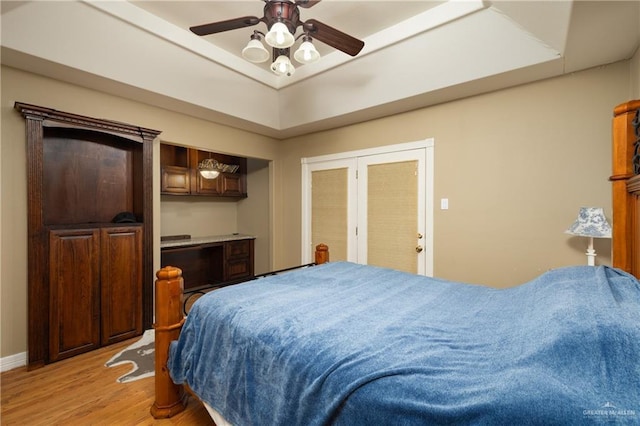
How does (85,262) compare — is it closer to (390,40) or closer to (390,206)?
(390,206)

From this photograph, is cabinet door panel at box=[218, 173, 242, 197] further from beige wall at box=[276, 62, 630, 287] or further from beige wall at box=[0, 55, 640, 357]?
beige wall at box=[276, 62, 630, 287]

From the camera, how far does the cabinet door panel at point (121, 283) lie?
2721mm

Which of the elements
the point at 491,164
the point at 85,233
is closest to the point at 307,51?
the point at 491,164

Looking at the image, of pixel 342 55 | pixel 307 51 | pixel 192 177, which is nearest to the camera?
pixel 307 51

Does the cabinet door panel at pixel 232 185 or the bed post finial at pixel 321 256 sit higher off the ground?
the cabinet door panel at pixel 232 185

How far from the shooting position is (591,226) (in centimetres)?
205

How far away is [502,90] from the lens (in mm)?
2668

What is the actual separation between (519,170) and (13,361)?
184 inches

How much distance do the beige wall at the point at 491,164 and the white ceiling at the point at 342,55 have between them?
159 millimetres

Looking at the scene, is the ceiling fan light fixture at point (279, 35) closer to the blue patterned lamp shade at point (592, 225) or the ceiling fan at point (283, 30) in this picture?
the ceiling fan at point (283, 30)

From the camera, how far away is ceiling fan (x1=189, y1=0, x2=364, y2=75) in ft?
6.07

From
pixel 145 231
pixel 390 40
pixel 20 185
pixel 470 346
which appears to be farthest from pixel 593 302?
pixel 20 185

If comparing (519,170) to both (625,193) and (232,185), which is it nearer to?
(625,193)

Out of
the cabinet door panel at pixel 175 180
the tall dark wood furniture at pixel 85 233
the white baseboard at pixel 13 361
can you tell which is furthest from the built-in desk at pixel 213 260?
the white baseboard at pixel 13 361
